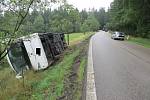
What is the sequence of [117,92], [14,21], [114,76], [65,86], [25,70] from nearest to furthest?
1. [117,92]
2. [65,86]
3. [114,76]
4. [14,21]
5. [25,70]

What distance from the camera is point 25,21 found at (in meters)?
14.8

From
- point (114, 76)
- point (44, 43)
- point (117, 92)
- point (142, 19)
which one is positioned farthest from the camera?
point (142, 19)

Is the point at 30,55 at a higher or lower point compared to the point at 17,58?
higher

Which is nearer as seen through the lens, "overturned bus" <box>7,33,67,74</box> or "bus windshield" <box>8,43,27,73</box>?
"overturned bus" <box>7,33,67,74</box>

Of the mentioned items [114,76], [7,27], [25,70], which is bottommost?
[25,70]

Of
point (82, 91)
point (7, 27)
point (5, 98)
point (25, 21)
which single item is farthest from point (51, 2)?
point (82, 91)

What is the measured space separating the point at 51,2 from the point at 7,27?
2947 millimetres

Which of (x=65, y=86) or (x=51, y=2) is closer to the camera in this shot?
(x=65, y=86)

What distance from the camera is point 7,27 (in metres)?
13.1

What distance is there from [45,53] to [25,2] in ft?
28.6

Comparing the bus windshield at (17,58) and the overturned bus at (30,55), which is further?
the bus windshield at (17,58)

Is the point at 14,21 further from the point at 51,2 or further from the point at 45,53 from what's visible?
the point at 45,53

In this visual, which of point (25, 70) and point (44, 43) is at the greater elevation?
point (44, 43)

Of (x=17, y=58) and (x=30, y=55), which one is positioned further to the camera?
(x=17, y=58)
